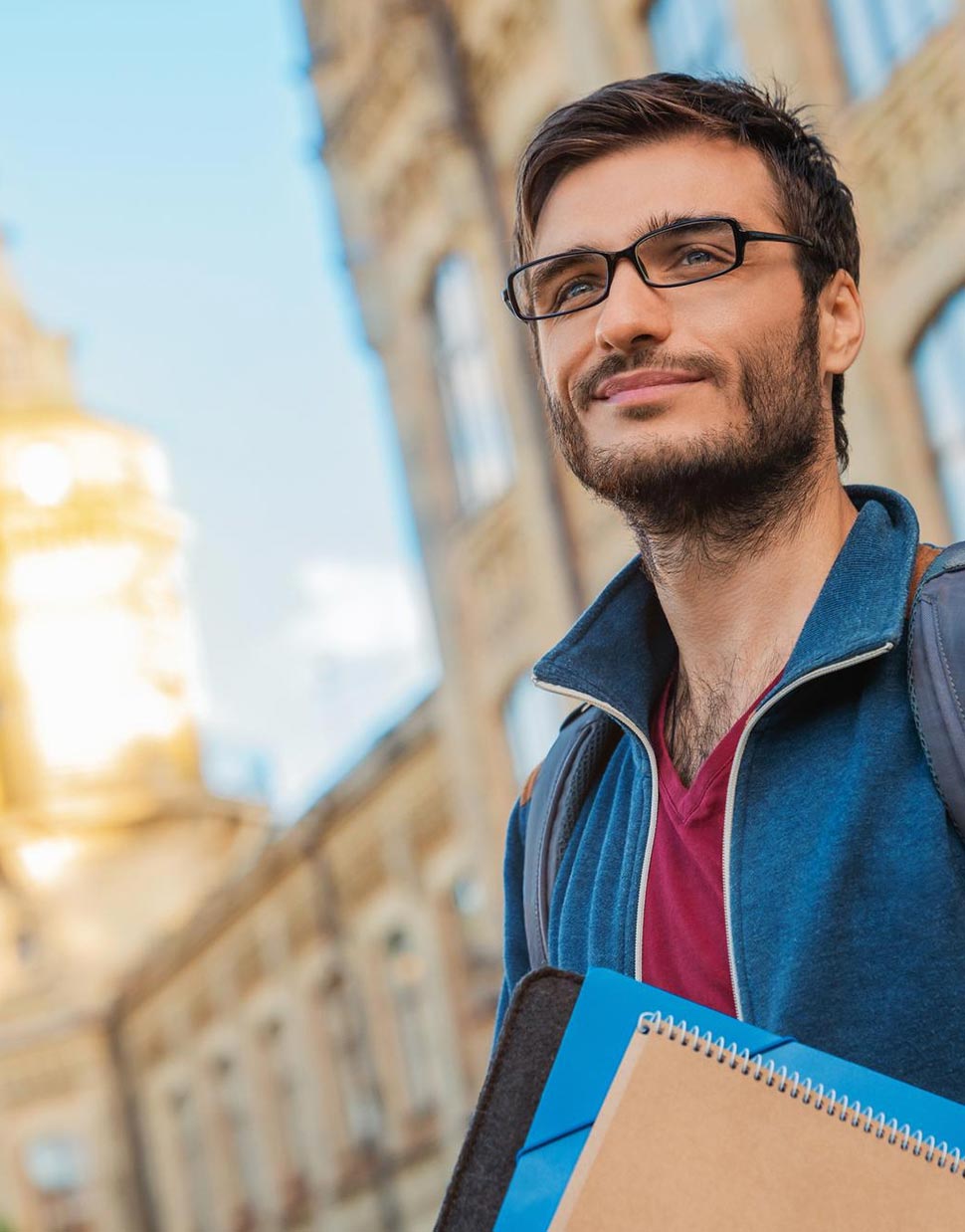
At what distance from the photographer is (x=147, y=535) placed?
46.0 m

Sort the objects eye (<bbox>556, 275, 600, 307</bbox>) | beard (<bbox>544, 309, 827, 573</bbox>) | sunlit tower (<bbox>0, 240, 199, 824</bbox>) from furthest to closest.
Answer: sunlit tower (<bbox>0, 240, 199, 824</bbox>) → eye (<bbox>556, 275, 600, 307</bbox>) → beard (<bbox>544, 309, 827, 573</bbox>)

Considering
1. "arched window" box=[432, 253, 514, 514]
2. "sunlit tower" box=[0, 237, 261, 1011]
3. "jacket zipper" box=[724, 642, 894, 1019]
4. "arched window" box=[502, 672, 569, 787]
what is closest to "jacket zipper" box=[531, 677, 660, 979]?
"jacket zipper" box=[724, 642, 894, 1019]

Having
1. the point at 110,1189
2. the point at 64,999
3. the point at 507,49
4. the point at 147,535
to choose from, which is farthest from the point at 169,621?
the point at 507,49

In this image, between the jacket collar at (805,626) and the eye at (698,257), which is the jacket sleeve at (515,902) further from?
the eye at (698,257)

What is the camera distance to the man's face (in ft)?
7.21

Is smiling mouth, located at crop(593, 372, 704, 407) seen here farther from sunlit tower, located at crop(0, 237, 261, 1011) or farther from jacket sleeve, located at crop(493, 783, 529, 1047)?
sunlit tower, located at crop(0, 237, 261, 1011)

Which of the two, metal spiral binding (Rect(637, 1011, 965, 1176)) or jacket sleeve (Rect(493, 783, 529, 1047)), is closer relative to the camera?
metal spiral binding (Rect(637, 1011, 965, 1176))

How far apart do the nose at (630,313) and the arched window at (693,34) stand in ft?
39.4

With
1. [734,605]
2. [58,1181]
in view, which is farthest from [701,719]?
[58,1181]

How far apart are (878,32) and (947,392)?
2.52 metres

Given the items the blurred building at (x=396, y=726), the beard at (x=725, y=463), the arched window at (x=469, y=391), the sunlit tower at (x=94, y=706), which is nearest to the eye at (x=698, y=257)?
the beard at (x=725, y=463)

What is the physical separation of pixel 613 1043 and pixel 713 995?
417 millimetres

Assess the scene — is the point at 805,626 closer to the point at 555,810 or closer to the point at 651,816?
the point at 651,816

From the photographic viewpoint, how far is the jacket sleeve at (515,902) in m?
2.53
